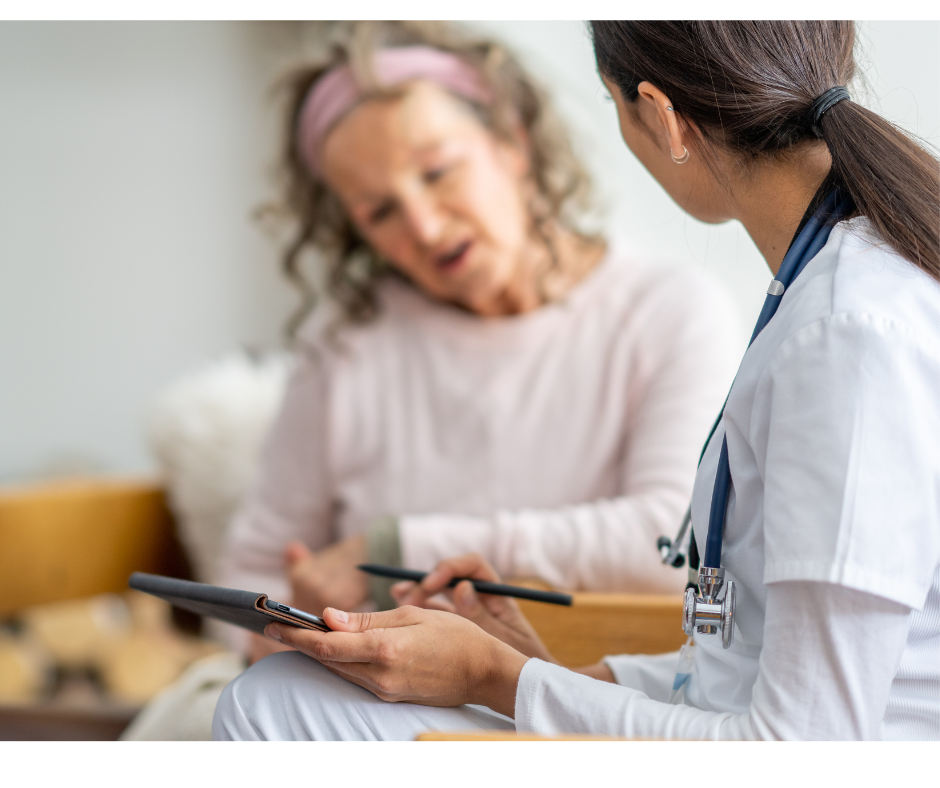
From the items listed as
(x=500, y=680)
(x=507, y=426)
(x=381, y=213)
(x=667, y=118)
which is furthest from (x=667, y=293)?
(x=500, y=680)

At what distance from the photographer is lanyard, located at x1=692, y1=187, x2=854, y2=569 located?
0.53 meters

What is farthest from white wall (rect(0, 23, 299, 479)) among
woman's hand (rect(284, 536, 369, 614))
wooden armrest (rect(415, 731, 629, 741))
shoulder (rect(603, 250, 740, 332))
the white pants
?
wooden armrest (rect(415, 731, 629, 741))

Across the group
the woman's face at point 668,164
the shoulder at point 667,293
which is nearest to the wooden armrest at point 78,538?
the shoulder at point 667,293

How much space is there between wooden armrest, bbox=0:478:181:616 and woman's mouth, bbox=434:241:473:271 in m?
0.68

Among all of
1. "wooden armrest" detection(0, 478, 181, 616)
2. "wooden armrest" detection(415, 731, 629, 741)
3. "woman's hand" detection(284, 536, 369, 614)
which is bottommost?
"wooden armrest" detection(0, 478, 181, 616)

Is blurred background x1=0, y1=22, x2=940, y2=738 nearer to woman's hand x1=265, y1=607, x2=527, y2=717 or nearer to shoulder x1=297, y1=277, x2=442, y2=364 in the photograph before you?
shoulder x1=297, y1=277, x2=442, y2=364

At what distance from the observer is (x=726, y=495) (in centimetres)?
55

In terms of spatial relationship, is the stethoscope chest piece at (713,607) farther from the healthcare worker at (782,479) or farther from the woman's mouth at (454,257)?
the woman's mouth at (454,257)

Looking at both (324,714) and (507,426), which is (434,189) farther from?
(324,714)

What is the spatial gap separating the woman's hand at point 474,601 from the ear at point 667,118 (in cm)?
36

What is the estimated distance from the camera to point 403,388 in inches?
48.6

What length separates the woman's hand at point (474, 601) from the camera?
2.19ft
